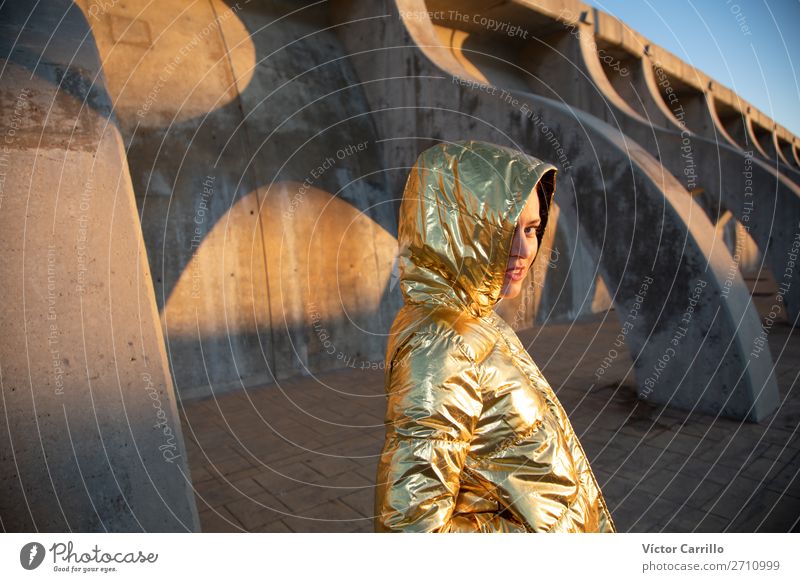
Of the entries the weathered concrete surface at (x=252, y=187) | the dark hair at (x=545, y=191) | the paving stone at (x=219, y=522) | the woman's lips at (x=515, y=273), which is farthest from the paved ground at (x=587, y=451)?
the woman's lips at (x=515, y=273)

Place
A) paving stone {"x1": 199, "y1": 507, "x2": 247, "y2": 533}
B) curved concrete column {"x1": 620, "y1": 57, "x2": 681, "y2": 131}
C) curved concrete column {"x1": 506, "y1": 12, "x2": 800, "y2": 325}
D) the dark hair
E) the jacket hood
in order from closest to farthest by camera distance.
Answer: the jacket hood → the dark hair → paving stone {"x1": 199, "y1": 507, "x2": 247, "y2": 533} → curved concrete column {"x1": 506, "y1": 12, "x2": 800, "y2": 325} → curved concrete column {"x1": 620, "y1": 57, "x2": 681, "y2": 131}

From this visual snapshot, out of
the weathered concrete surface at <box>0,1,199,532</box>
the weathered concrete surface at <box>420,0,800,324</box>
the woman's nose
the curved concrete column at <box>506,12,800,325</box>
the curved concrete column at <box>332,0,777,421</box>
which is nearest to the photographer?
the woman's nose

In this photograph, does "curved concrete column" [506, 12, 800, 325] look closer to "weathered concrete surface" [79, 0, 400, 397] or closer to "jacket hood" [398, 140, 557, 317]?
"weathered concrete surface" [79, 0, 400, 397]

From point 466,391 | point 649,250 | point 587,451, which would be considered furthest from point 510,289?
point 649,250

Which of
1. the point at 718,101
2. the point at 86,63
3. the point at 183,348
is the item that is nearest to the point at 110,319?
the point at 86,63

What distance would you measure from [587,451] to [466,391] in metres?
3.22

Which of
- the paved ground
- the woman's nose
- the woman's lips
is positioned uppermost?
the woman's nose

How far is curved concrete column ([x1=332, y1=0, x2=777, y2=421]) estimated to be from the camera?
4.27 meters

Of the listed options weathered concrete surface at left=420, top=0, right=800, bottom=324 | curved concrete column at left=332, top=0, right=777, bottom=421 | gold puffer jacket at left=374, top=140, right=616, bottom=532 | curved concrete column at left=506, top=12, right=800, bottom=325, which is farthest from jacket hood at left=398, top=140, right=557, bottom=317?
curved concrete column at left=506, top=12, right=800, bottom=325

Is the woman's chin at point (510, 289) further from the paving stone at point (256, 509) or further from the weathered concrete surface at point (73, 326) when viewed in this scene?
the paving stone at point (256, 509)

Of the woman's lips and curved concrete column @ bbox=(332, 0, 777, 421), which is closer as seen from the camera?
the woman's lips

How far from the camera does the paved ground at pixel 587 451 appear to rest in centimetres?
304
